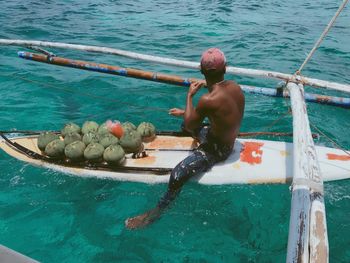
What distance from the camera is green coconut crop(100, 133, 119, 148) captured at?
18.9 ft

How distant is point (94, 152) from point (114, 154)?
1.09 ft

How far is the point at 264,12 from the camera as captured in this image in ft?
64.0

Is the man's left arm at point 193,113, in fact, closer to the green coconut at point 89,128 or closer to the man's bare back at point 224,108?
the man's bare back at point 224,108

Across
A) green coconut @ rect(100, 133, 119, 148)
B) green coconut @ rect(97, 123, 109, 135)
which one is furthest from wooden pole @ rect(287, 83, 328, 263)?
green coconut @ rect(97, 123, 109, 135)

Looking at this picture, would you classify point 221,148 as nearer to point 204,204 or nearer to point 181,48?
point 204,204

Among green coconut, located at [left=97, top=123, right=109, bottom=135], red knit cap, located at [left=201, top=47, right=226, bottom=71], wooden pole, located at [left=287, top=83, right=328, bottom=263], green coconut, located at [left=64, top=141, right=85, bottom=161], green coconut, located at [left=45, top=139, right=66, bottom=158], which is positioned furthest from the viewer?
green coconut, located at [left=97, top=123, right=109, bottom=135]

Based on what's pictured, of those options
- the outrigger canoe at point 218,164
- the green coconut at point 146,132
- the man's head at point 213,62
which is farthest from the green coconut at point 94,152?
the man's head at point 213,62

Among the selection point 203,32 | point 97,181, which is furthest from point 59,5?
point 97,181

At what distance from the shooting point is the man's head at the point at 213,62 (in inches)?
175

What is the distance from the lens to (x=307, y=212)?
2.93 m

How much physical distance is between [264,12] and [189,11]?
392 centimetres

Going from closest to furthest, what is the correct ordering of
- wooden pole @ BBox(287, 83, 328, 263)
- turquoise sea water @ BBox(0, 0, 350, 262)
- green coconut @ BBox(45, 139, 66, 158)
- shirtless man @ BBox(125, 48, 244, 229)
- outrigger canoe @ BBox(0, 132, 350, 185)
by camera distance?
1. wooden pole @ BBox(287, 83, 328, 263)
2. shirtless man @ BBox(125, 48, 244, 229)
3. turquoise sea water @ BBox(0, 0, 350, 262)
4. outrigger canoe @ BBox(0, 132, 350, 185)
5. green coconut @ BBox(45, 139, 66, 158)

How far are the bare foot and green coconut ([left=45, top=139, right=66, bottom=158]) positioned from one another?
1584mm

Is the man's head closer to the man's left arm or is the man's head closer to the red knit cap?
the red knit cap
